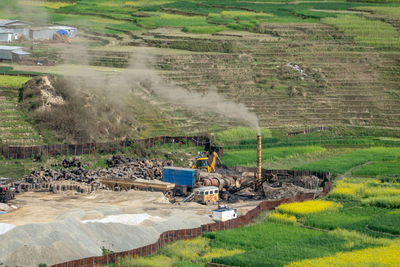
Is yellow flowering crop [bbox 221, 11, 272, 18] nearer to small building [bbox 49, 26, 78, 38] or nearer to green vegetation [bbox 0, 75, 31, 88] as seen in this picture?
small building [bbox 49, 26, 78, 38]

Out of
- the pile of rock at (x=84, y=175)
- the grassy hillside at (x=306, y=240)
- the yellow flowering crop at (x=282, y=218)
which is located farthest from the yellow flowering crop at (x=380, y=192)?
the pile of rock at (x=84, y=175)

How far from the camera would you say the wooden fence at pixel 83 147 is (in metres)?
65.1

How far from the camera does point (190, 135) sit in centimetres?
7925

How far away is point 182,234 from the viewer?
44.3m

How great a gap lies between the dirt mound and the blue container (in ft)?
41.9

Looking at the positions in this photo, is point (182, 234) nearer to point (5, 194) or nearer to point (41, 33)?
point (5, 194)

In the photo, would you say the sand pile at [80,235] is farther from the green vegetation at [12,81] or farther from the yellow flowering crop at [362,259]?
the green vegetation at [12,81]

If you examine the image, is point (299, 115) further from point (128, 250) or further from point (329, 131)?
point (128, 250)

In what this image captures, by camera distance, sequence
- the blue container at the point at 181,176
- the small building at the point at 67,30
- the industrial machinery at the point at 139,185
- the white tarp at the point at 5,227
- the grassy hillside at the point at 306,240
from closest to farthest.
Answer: the grassy hillside at the point at 306,240 < the white tarp at the point at 5,227 < the industrial machinery at the point at 139,185 < the blue container at the point at 181,176 < the small building at the point at 67,30

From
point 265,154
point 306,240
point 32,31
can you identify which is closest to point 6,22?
point 32,31

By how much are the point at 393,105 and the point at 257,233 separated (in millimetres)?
52967

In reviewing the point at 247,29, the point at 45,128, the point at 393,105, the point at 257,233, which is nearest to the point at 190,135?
the point at 45,128

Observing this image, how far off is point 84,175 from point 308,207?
61.6ft

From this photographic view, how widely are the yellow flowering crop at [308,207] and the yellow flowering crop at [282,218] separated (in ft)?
2.27
